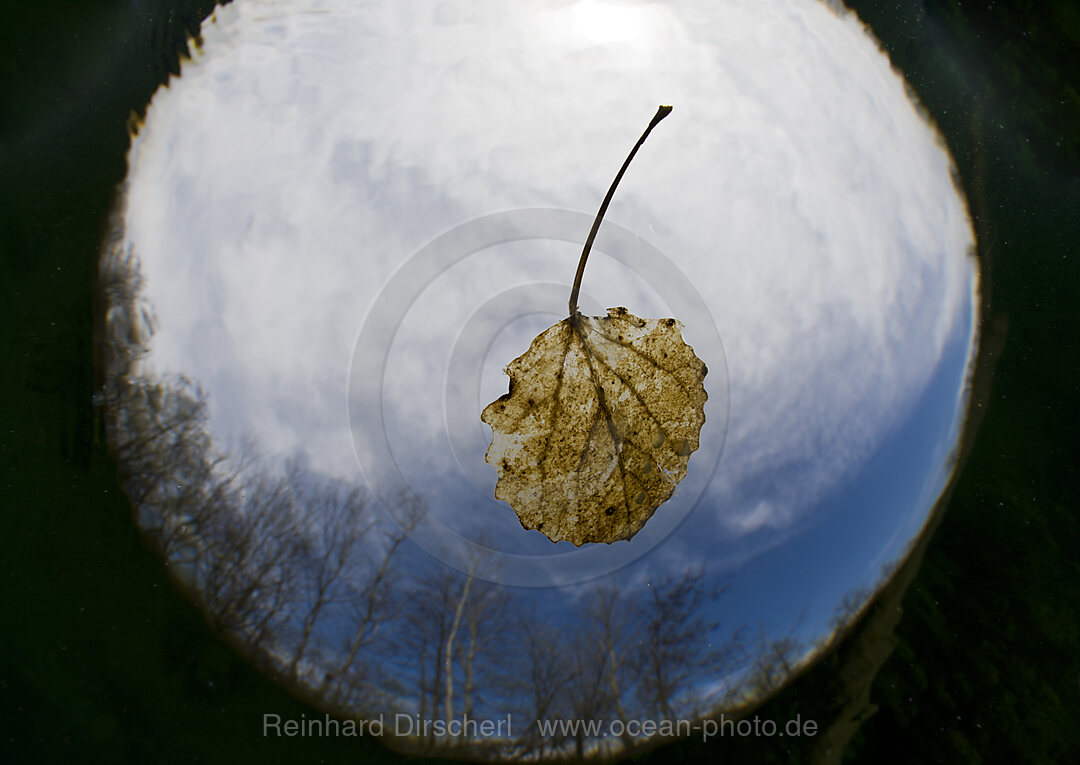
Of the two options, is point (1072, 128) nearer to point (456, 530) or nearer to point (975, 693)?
point (975, 693)

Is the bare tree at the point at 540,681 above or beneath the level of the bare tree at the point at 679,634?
beneath

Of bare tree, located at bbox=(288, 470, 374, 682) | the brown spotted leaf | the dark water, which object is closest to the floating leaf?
the brown spotted leaf

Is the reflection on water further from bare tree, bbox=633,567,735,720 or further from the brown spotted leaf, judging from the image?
the brown spotted leaf

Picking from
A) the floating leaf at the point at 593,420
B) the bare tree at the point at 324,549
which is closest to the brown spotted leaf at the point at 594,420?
the floating leaf at the point at 593,420

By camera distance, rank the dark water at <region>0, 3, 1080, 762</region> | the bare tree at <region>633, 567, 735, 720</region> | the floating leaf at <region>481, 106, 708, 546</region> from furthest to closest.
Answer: the bare tree at <region>633, 567, 735, 720</region>
the dark water at <region>0, 3, 1080, 762</region>
the floating leaf at <region>481, 106, 708, 546</region>

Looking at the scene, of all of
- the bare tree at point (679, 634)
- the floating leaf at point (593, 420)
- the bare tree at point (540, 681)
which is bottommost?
the bare tree at point (540, 681)

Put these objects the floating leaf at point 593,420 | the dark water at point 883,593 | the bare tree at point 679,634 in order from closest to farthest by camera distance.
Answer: the floating leaf at point 593,420 → the dark water at point 883,593 → the bare tree at point 679,634

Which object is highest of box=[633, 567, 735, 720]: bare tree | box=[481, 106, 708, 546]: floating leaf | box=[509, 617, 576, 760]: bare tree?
box=[481, 106, 708, 546]: floating leaf

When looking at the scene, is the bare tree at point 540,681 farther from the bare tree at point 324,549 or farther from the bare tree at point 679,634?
the bare tree at point 324,549
